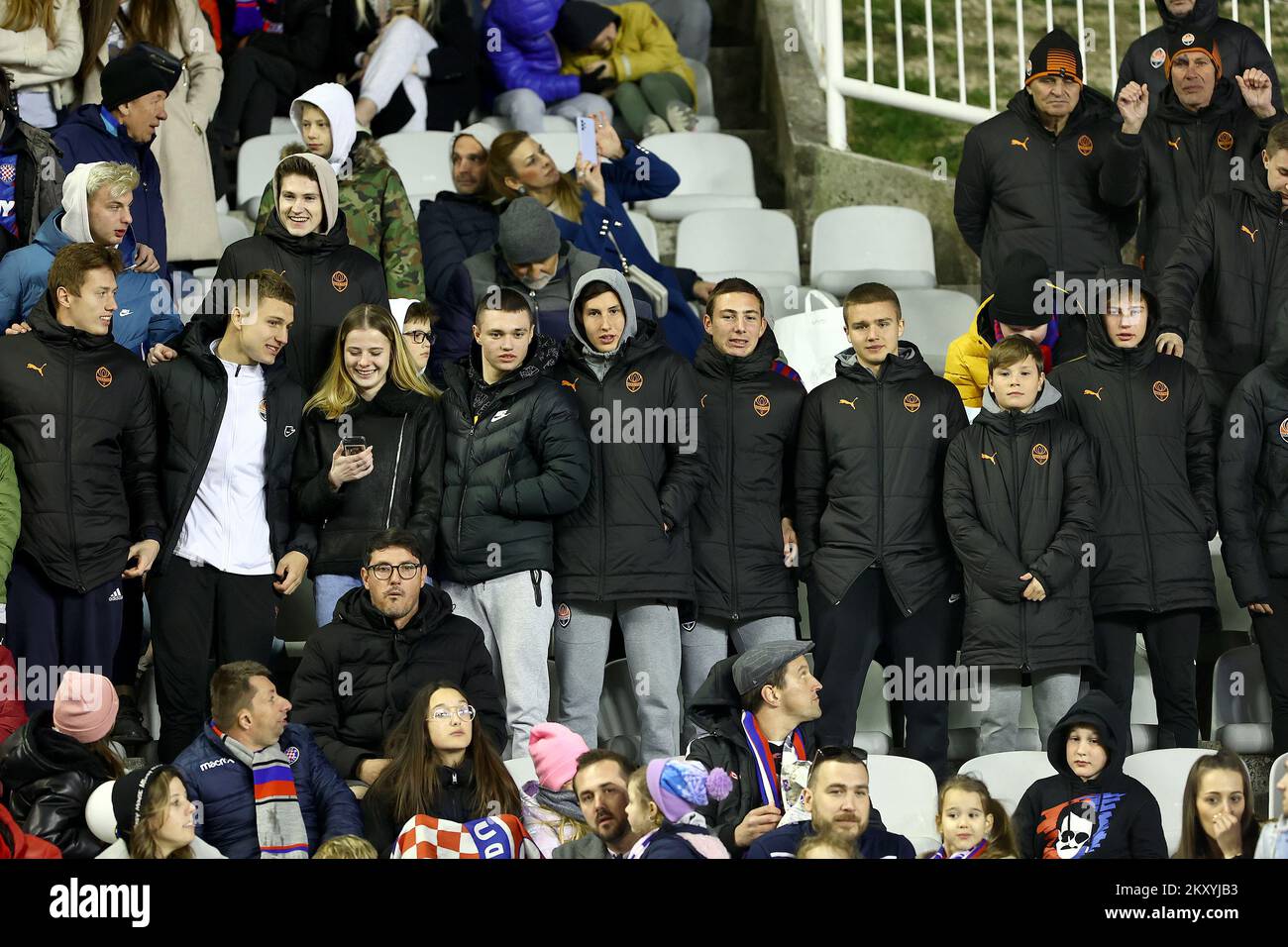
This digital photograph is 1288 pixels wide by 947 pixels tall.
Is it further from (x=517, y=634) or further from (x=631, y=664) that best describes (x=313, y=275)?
(x=631, y=664)

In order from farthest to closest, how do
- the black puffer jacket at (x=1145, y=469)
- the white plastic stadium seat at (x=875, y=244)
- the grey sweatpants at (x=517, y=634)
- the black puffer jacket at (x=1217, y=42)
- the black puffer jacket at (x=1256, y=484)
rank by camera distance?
1. the white plastic stadium seat at (x=875, y=244)
2. the black puffer jacket at (x=1217, y=42)
3. the black puffer jacket at (x=1256, y=484)
4. the black puffer jacket at (x=1145, y=469)
5. the grey sweatpants at (x=517, y=634)

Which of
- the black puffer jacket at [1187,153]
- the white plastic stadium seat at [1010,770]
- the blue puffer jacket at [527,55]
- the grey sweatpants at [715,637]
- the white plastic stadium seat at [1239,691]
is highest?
the blue puffer jacket at [527,55]

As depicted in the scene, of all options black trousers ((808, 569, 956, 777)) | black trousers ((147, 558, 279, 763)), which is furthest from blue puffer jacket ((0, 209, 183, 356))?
black trousers ((808, 569, 956, 777))

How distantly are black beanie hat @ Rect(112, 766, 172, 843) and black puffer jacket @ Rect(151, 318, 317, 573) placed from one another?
1275mm

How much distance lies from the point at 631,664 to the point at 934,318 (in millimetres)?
2509

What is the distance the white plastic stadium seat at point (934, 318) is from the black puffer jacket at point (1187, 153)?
83cm

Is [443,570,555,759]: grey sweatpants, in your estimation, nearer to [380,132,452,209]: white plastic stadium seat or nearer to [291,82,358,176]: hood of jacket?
[291,82,358,176]: hood of jacket

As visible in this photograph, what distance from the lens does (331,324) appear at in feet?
24.2

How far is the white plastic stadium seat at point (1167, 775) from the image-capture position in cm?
670

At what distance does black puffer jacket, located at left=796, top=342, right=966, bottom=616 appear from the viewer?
7.02 metres

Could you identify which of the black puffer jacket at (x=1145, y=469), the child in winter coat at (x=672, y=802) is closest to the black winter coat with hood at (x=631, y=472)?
the child in winter coat at (x=672, y=802)

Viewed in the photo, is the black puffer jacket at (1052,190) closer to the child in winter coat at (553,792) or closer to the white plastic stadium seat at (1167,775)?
the white plastic stadium seat at (1167,775)

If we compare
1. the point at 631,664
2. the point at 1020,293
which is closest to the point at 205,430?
the point at 631,664
